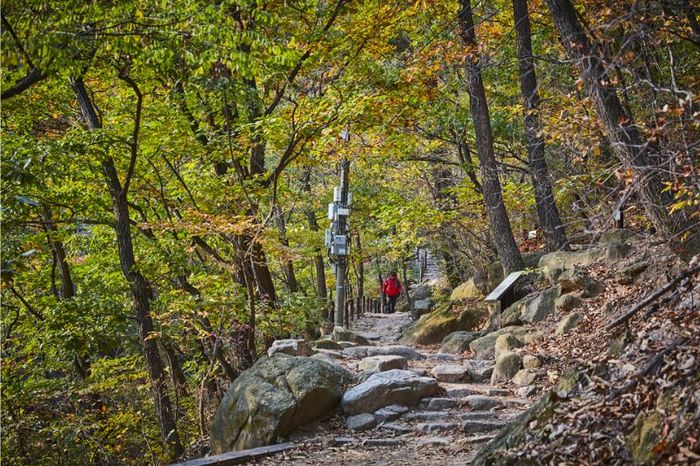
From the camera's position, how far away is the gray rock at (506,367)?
9094 mm

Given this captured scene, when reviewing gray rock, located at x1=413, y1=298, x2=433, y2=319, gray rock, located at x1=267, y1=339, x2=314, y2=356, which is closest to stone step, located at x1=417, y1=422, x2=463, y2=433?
gray rock, located at x1=267, y1=339, x2=314, y2=356

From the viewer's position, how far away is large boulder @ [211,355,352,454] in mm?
7613

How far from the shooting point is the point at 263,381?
8.06 metres

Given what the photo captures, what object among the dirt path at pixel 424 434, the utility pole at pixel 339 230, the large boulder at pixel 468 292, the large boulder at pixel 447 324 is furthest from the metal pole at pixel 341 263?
the dirt path at pixel 424 434

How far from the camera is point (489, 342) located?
433 inches

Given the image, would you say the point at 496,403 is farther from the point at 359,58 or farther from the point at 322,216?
the point at 322,216

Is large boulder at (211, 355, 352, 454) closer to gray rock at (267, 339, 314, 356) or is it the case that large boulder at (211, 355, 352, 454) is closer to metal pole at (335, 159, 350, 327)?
gray rock at (267, 339, 314, 356)

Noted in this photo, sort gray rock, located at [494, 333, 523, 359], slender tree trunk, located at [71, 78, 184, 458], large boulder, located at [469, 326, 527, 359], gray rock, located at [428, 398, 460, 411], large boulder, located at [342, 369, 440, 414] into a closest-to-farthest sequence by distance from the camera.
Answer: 1. large boulder, located at [342, 369, 440, 414]
2. gray rock, located at [428, 398, 460, 411]
3. slender tree trunk, located at [71, 78, 184, 458]
4. gray rock, located at [494, 333, 523, 359]
5. large boulder, located at [469, 326, 527, 359]

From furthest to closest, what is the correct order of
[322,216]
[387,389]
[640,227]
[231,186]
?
[322,216] < [640,227] < [231,186] < [387,389]

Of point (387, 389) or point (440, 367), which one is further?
point (440, 367)

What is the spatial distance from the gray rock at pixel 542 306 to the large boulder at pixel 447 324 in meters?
2.60

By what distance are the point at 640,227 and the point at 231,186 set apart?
763 centimetres

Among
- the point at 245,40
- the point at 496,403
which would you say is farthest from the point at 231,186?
the point at 496,403

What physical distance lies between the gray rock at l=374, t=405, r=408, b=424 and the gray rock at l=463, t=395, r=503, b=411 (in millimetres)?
848
